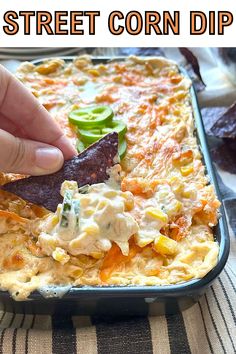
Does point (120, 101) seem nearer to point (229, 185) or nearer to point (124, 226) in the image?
point (229, 185)

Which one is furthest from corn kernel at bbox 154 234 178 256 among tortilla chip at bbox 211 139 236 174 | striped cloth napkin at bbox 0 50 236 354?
tortilla chip at bbox 211 139 236 174

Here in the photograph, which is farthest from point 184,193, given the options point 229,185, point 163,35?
point 163,35

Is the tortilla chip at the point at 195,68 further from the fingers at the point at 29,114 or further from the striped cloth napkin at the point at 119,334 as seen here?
the striped cloth napkin at the point at 119,334

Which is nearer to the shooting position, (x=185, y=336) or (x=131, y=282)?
(x=131, y=282)

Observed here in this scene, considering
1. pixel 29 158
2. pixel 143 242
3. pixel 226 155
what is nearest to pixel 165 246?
pixel 143 242

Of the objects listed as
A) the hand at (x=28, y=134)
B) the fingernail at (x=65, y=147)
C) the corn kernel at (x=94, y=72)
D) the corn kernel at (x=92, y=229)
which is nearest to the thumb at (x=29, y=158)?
the hand at (x=28, y=134)

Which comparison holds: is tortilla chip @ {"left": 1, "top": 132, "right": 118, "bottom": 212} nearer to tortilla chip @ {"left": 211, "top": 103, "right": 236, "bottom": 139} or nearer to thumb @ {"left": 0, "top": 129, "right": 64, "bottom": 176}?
thumb @ {"left": 0, "top": 129, "right": 64, "bottom": 176}
